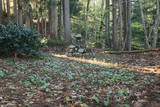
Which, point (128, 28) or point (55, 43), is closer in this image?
point (128, 28)

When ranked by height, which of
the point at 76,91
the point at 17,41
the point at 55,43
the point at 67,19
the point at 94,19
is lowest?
the point at 76,91

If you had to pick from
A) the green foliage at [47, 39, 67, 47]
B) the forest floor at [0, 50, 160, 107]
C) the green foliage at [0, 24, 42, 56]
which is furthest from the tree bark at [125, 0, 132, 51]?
the forest floor at [0, 50, 160, 107]

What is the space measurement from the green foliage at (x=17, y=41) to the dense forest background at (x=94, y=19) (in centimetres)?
485

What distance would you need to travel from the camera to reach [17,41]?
6.98 m

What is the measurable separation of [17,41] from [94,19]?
12.0m

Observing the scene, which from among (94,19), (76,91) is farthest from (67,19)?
(76,91)

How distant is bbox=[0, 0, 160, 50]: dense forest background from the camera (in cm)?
1371

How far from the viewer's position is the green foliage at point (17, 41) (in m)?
6.91

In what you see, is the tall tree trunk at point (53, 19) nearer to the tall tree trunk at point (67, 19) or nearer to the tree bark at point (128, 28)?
the tall tree trunk at point (67, 19)

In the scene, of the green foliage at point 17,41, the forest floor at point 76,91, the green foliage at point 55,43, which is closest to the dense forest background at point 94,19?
the green foliage at point 55,43

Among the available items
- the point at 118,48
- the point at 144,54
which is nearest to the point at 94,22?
the point at 118,48

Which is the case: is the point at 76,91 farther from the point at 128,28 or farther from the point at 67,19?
the point at 67,19

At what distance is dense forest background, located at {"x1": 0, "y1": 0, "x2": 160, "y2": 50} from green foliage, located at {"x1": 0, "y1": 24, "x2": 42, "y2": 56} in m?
4.85

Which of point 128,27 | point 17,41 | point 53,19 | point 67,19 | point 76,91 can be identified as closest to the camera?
point 76,91
